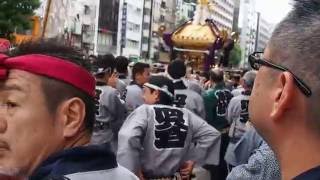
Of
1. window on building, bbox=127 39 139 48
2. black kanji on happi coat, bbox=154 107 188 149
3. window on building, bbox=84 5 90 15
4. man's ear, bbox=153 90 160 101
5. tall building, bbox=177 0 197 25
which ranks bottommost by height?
window on building, bbox=127 39 139 48

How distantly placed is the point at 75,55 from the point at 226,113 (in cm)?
647

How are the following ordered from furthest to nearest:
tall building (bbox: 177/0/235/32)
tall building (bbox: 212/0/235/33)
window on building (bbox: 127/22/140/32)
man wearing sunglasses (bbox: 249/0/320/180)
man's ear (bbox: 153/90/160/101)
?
tall building (bbox: 212/0/235/33) → tall building (bbox: 177/0/235/32) → window on building (bbox: 127/22/140/32) → man's ear (bbox: 153/90/160/101) → man wearing sunglasses (bbox: 249/0/320/180)

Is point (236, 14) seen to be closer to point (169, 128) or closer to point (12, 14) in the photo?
point (12, 14)

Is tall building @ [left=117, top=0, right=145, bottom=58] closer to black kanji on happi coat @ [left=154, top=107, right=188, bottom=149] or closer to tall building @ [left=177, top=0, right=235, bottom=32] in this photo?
tall building @ [left=177, top=0, right=235, bottom=32]

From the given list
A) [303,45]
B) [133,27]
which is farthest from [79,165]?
[133,27]

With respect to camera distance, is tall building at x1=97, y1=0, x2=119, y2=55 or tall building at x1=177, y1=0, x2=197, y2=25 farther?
tall building at x1=177, y1=0, x2=197, y2=25

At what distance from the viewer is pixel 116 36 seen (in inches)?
2746

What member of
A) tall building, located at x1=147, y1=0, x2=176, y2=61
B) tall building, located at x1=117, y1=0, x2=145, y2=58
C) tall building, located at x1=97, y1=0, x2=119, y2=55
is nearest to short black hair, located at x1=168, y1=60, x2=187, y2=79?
tall building, located at x1=97, y1=0, x2=119, y2=55

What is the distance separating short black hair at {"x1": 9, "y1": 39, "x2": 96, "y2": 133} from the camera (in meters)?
2.03

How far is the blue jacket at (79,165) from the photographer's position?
192 centimetres

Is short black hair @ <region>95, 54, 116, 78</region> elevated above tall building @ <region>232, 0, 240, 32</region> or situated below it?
below

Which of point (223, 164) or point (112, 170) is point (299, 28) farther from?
point (223, 164)

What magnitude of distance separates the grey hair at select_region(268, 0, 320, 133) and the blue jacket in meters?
0.76

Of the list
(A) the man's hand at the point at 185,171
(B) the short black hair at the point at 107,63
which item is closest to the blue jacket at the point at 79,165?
(A) the man's hand at the point at 185,171
